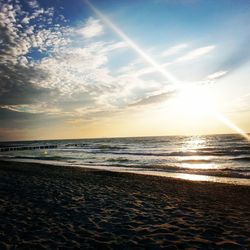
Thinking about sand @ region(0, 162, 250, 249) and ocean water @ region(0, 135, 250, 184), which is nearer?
sand @ region(0, 162, 250, 249)

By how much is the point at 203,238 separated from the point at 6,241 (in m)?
4.99

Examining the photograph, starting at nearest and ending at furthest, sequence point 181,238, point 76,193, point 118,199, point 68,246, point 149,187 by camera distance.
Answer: point 68,246
point 181,238
point 118,199
point 76,193
point 149,187

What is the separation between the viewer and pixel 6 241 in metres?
6.59

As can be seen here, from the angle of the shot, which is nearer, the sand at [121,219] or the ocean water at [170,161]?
the sand at [121,219]

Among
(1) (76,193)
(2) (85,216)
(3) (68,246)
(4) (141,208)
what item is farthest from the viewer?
(1) (76,193)

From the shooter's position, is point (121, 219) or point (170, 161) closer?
point (121, 219)

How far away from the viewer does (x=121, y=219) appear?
8.66 m

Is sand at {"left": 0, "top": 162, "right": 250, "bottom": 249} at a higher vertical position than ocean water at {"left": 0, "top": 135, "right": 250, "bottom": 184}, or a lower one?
higher

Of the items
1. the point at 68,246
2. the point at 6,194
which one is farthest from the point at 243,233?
the point at 6,194

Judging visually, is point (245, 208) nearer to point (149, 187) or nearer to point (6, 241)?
point (149, 187)

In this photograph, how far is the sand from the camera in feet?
22.0

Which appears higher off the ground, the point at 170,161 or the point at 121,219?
the point at 121,219

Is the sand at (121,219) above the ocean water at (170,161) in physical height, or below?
above

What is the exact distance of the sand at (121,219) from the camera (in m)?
6.70
